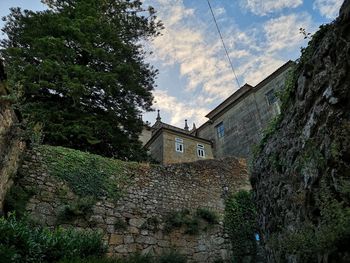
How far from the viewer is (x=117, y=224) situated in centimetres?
795

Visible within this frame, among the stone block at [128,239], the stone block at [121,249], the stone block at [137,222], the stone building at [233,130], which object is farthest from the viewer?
the stone building at [233,130]

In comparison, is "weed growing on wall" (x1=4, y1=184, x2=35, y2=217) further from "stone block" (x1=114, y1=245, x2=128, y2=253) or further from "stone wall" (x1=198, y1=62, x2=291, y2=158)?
"stone wall" (x1=198, y1=62, x2=291, y2=158)

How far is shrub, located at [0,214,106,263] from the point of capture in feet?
14.2

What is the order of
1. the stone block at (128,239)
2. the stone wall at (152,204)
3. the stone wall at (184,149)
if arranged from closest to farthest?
the stone wall at (152,204)
the stone block at (128,239)
the stone wall at (184,149)

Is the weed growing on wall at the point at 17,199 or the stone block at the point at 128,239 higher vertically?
the weed growing on wall at the point at 17,199

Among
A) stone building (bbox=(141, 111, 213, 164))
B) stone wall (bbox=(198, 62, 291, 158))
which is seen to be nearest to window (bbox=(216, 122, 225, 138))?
stone wall (bbox=(198, 62, 291, 158))

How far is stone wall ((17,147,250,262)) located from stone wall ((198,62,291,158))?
7822 millimetres

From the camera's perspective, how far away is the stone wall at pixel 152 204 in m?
7.40

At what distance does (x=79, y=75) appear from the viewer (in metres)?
11.1

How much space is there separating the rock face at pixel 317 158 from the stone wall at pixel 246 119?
14178mm

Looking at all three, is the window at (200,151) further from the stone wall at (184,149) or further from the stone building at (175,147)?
the stone wall at (184,149)

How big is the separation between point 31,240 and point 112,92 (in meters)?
8.20

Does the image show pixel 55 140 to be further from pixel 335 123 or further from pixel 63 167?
pixel 335 123

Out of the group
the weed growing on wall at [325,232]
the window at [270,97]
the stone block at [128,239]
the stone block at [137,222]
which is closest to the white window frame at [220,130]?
the window at [270,97]
